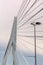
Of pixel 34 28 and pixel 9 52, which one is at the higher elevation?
pixel 34 28

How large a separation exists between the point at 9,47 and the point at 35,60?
3911mm

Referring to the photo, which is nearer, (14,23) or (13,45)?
(13,45)

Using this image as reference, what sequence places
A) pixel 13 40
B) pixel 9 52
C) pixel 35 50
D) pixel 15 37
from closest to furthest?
pixel 9 52, pixel 13 40, pixel 15 37, pixel 35 50

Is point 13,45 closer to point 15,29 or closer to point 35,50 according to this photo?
point 15,29

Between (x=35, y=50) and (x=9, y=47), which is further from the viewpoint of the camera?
(x=35, y=50)

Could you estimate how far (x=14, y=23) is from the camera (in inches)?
715

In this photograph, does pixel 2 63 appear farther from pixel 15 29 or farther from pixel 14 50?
pixel 15 29

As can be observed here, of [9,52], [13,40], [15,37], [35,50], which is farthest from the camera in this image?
[35,50]

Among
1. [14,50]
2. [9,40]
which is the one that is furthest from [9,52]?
[9,40]

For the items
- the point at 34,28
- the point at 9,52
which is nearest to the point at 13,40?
A: the point at 9,52

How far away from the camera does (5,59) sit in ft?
50.8

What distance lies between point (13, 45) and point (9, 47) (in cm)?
50

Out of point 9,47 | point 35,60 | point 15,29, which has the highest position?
point 15,29

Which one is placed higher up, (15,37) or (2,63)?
(15,37)
